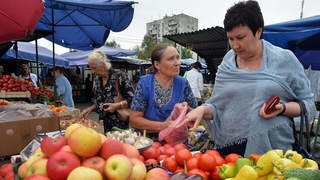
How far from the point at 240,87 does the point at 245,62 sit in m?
0.21

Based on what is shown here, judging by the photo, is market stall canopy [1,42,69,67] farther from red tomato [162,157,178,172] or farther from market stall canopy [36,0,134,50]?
red tomato [162,157,178,172]

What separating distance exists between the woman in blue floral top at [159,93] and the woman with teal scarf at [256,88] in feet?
2.05

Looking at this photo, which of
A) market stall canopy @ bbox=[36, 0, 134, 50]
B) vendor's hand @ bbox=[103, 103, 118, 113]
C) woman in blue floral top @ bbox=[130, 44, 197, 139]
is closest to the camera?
woman in blue floral top @ bbox=[130, 44, 197, 139]

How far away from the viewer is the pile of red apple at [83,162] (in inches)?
39.1

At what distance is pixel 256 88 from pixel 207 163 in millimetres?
628

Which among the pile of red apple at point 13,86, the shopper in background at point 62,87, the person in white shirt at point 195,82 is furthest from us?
the person in white shirt at point 195,82

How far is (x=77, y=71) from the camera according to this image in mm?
18016

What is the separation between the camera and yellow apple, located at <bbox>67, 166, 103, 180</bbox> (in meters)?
0.94

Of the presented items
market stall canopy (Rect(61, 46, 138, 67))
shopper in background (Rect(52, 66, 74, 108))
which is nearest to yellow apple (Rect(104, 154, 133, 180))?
shopper in background (Rect(52, 66, 74, 108))

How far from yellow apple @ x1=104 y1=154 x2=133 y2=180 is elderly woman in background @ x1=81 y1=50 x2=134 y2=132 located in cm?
224

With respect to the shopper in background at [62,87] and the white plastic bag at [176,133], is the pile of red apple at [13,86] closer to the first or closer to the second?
the shopper in background at [62,87]

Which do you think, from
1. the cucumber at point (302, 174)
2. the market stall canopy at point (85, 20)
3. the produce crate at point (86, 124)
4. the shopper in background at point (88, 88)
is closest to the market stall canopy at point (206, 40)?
the market stall canopy at point (85, 20)

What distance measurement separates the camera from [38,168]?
42.6 inches

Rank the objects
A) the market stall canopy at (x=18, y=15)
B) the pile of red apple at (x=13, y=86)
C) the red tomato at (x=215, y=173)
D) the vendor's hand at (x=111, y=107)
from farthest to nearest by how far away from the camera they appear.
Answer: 1. the pile of red apple at (x=13, y=86)
2. the vendor's hand at (x=111, y=107)
3. the market stall canopy at (x=18, y=15)
4. the red tomato at (x=215, y=173)
